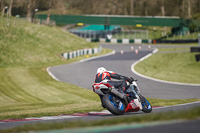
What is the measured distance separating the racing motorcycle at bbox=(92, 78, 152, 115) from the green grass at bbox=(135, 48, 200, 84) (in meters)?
17.9

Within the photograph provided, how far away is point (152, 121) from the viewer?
271 inches

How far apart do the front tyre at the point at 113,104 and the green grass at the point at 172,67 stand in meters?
18.5

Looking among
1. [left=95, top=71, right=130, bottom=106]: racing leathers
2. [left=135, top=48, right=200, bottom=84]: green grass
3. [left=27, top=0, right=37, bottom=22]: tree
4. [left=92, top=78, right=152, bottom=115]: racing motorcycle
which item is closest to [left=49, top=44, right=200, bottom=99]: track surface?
[left=135, top=48, right=200, bottom=84]: green grass

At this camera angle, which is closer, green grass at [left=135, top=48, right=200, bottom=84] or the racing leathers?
the racing leathers

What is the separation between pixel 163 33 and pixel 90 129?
94.1 meters

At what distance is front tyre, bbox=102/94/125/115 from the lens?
11.3 meters

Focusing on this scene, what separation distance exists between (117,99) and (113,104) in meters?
0.27

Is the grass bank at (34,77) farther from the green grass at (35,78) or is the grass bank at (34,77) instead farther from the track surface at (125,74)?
the track surface at (125,74)

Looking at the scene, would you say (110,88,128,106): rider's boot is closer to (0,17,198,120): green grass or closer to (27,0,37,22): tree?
(0,17,198,120): green grass

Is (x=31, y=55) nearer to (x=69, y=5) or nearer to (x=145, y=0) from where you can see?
(x=145, y=0)

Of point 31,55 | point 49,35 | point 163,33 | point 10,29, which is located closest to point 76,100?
point 31,55

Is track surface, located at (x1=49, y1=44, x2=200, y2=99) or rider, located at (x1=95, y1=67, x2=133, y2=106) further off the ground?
rider, located at (x1=95, y1=67, x2=133, y2=106)

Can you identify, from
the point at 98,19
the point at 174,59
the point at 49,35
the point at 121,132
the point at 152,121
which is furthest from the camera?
the point at 98,19

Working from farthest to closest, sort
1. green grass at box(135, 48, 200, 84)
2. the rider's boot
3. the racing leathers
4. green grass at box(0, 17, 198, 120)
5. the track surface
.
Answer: green grass at box(135, 48, 200, 84)
the track surface
green grass at box(0, 17, 198, 120)
the racing leathers
the rider's boot
